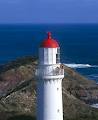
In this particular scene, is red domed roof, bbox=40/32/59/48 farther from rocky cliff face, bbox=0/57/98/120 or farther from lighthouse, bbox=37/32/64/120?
rocky cliff face, bbox=0/57/98/120

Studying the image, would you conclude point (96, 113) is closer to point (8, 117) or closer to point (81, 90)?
point (8, 117)

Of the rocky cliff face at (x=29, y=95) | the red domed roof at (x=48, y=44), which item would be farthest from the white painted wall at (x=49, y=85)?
the rocky cliff face at (x=29, y=95)

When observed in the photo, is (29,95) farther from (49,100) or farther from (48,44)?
(48,44)

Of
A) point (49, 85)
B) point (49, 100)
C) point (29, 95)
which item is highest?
point (49, 85)

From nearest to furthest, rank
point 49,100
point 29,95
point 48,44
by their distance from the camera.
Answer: point 48,44, point 49,100, point 29,95

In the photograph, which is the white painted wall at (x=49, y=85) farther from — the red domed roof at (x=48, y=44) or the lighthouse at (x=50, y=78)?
the red domed roof at (x=48, y=44)

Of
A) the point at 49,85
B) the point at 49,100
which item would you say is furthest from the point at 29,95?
the point at 49,85

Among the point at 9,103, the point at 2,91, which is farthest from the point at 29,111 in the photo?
the point at 2,91

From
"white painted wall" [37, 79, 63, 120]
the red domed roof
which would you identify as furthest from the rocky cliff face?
the red domed roof
